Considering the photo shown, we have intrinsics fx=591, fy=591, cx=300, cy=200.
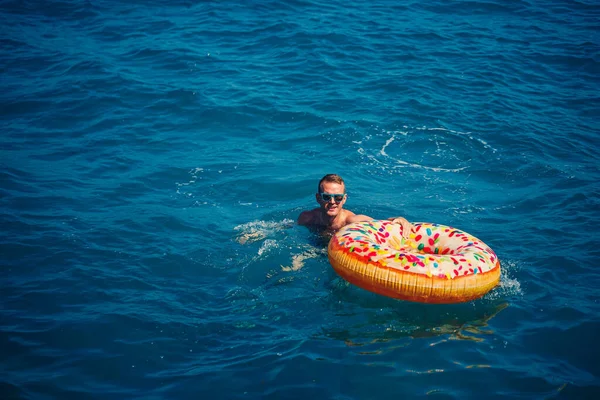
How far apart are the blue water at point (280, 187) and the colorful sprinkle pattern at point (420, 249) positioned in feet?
2.16

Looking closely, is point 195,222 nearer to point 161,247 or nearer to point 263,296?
point 161,247

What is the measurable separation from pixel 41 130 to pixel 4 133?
26.0 inches

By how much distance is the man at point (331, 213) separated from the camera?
7.71 m

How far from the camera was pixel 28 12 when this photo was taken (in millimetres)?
16719

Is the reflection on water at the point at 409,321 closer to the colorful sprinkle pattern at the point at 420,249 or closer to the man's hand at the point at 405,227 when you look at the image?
the colorful sprinkle pattern at the point at 420,249

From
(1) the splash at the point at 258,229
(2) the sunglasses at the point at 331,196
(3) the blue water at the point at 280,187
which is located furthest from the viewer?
(1) the splash at the point at 258,229

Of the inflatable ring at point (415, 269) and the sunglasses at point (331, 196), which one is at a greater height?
the sunglasses at point (331, 196)

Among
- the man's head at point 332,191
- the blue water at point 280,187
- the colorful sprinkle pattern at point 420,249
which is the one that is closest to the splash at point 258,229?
the blue water at point 280,187

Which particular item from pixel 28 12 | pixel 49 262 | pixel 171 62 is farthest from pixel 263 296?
pixel 28 12

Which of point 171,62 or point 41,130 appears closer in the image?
→ point 41,130

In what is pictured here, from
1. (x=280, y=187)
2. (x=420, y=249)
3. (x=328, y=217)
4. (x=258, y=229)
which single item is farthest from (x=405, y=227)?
(x=280, y=187)

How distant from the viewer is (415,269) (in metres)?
6.53

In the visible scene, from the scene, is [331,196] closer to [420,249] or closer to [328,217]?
[328,217]

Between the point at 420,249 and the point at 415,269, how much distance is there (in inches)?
43.6
